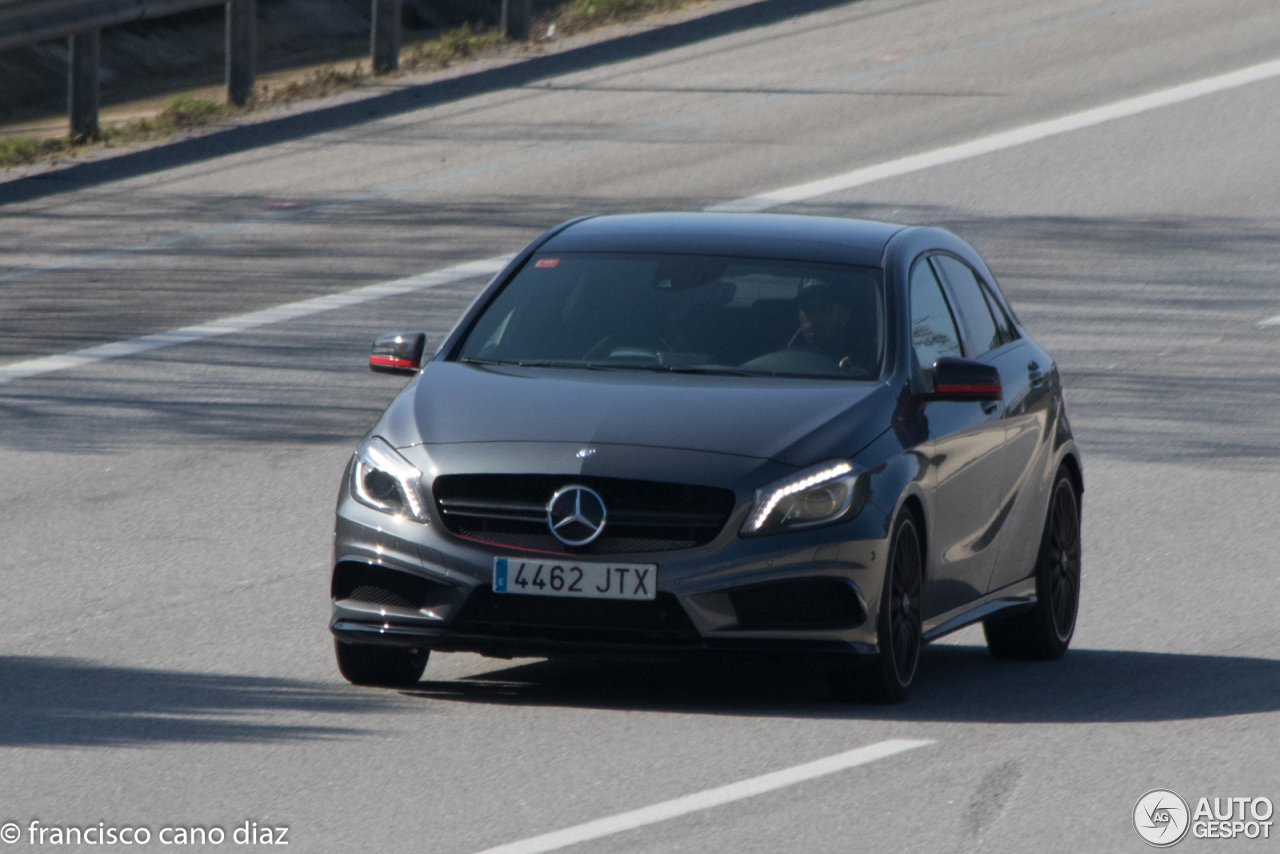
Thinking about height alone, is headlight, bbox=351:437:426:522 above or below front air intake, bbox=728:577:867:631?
above

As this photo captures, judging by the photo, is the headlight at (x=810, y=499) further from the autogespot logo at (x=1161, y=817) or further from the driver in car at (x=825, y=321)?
the autogespot logo at (x=1161, y=817)

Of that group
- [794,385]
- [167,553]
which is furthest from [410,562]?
[167,553]

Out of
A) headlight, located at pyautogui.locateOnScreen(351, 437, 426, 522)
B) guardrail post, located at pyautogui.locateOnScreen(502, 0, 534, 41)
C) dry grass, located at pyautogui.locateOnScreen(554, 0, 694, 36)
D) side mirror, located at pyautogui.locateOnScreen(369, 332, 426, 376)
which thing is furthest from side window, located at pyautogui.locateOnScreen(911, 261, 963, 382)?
dry grass, located at pyautogui.locateOnScreen(554, 0, 694, 36)

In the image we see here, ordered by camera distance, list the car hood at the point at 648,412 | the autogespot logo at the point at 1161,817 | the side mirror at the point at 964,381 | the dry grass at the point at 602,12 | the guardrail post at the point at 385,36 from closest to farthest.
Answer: the autogespot logo at the point at 1161,817, the car hood at the point at 648,412, the side mirror at the point at 964,381, the guardrail post at the point at 385,36, the dry grass at the point at 602,12

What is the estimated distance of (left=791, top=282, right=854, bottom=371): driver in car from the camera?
8.48 m

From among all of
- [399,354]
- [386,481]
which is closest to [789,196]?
[399,354]

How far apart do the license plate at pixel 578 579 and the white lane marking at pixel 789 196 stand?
7.78 m

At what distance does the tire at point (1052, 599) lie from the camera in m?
9.29

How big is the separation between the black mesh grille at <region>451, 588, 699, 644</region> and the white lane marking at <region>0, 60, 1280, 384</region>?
771cm

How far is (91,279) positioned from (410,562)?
1024 cm

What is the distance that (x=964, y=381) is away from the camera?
27.0 ft

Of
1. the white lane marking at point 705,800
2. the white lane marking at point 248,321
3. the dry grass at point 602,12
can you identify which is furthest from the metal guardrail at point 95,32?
the white lane marking at point 705,800

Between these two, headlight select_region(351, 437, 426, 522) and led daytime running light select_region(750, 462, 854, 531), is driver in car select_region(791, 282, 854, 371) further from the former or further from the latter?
headlight select_region(351, 437, 426, 522)

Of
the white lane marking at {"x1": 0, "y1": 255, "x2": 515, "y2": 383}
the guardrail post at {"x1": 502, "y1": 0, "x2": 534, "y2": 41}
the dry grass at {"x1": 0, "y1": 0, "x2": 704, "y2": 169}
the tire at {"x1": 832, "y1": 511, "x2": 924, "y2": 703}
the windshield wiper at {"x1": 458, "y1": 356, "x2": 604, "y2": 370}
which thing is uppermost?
the windshield wiper at {"x1": 458, "y1": 356, "x2": 604, "y2": 370}
